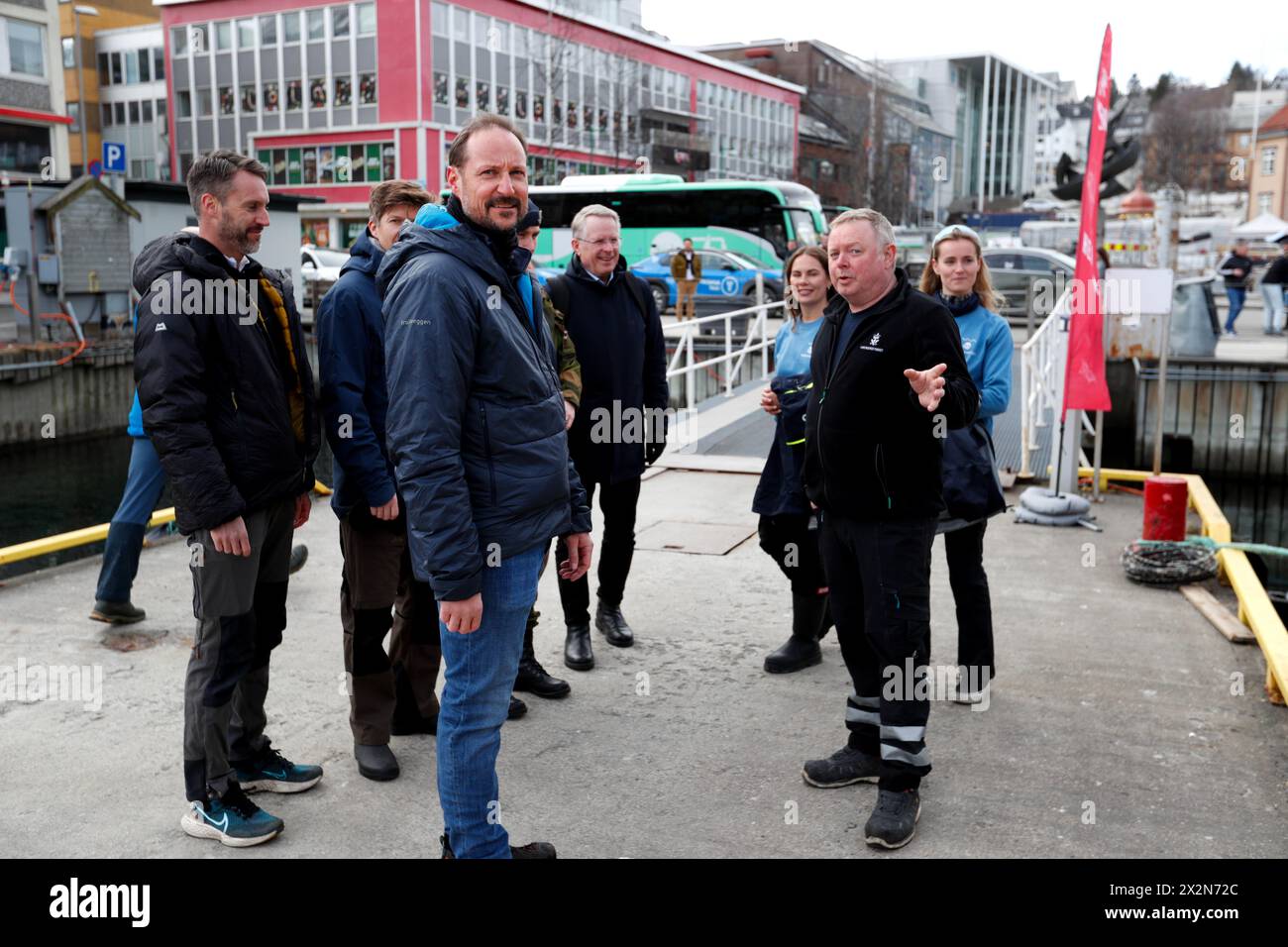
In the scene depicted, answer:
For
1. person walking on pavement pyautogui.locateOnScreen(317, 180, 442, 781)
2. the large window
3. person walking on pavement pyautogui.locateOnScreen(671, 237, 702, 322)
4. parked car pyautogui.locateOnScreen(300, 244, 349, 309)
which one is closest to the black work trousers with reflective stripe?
person walking on pavement pyautogui.locateOnScreen(317, 180, 442, 781)

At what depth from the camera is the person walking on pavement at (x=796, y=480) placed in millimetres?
4883

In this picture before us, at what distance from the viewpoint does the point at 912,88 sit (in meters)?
99.8

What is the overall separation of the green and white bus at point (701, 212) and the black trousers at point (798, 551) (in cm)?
2316

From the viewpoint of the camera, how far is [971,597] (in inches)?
177

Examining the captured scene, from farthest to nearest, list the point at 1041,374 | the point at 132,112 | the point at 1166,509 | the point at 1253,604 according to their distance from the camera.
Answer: the point at 132,112 < the point at 1041,374 < the point at 1166,509 < the point at 1253,604

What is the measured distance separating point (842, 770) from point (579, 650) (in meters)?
1.55

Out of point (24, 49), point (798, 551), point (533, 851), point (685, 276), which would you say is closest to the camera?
point (533, 851)

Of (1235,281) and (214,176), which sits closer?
(214,176)

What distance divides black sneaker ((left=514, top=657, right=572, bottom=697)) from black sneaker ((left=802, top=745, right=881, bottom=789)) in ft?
3.82

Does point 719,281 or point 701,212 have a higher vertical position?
point 701,212

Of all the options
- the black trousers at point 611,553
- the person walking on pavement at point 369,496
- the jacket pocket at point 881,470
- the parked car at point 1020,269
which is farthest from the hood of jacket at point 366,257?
the parked car at point 1020,269

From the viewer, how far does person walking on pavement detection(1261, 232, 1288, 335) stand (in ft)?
69.5

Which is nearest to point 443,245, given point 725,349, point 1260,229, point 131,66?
point 725,349

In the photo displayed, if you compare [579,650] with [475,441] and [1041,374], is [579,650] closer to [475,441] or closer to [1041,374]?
[475,441]
